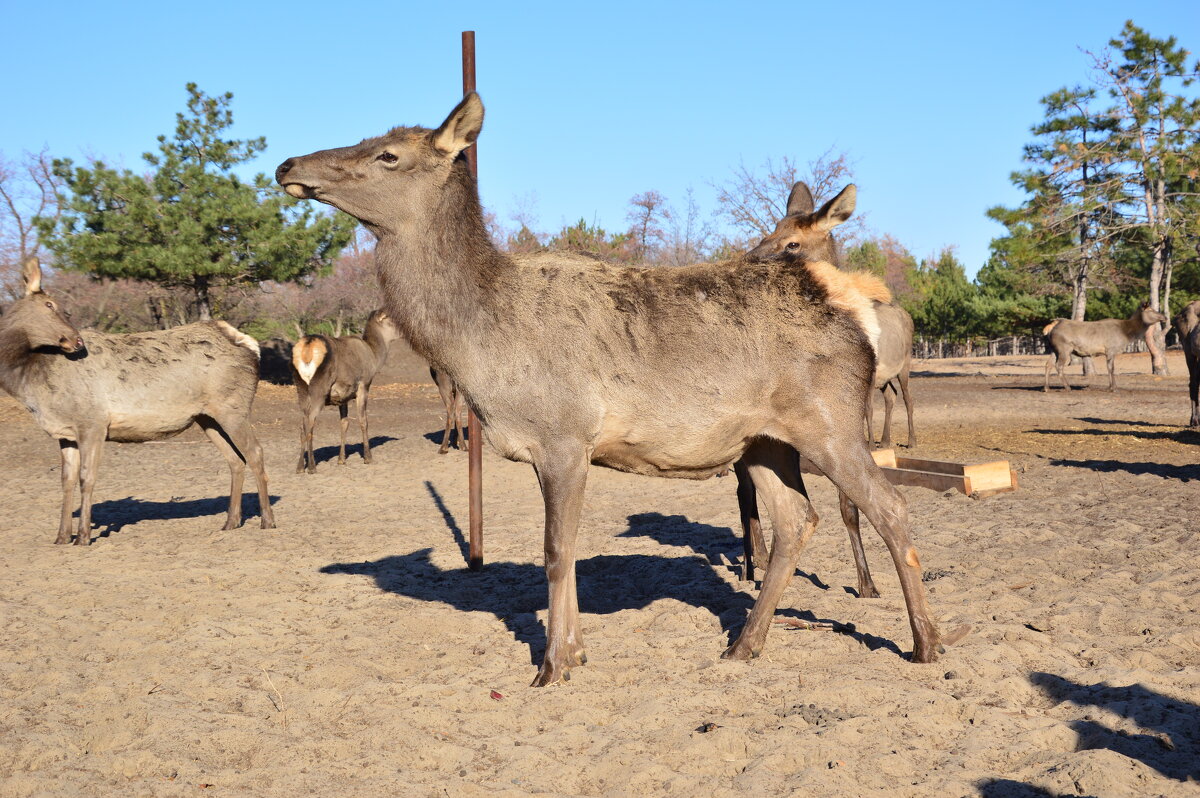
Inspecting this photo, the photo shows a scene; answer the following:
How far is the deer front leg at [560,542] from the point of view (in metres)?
5.21

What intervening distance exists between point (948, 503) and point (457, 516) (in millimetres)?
5449

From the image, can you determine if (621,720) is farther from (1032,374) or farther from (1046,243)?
(1046,243)

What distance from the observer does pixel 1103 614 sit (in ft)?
19.2

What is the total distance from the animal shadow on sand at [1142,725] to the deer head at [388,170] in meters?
4.38

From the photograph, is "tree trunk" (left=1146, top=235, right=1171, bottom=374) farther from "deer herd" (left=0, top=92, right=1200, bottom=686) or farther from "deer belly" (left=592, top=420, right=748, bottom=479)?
"deer belly" (left=592, top=420, right=748, bottom=479)

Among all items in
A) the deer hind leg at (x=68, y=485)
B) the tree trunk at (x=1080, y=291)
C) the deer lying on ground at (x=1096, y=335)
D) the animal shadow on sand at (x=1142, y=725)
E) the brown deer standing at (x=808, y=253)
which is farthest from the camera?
the tree trunk at (x=1080, y=291)

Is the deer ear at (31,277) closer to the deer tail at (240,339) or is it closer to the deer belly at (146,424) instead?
the deer belly at (146,424)

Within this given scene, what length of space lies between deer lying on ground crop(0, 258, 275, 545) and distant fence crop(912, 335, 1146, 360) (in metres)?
49.0

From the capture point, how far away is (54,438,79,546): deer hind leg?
30.7 feet

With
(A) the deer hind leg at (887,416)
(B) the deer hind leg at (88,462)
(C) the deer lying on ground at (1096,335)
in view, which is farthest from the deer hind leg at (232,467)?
(C) the deer lying on ground at (1096,335)

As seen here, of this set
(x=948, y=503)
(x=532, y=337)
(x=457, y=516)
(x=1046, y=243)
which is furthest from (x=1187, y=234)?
(x=532, y=337)

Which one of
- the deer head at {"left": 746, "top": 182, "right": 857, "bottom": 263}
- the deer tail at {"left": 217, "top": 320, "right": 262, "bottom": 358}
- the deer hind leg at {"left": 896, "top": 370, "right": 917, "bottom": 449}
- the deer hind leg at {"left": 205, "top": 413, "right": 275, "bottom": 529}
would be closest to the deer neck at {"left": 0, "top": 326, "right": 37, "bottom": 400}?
the deer hind leg at {"left": 205, "top": 413, "right": 275, "bottom": 529}

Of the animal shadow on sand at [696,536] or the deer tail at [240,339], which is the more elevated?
the deer tail at [240,339]

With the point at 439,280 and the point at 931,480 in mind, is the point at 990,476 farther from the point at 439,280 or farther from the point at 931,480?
the point at 439,280
